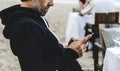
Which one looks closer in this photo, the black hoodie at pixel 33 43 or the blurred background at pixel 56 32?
the black hoodie at pixel 33 43

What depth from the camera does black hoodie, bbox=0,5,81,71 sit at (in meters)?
1.42

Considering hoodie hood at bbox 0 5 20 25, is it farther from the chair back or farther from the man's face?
the chair back

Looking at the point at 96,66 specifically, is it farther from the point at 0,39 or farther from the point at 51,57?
the point at 0,39

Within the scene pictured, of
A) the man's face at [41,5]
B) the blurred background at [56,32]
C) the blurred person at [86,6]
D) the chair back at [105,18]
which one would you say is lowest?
the blurred background at [56,32]

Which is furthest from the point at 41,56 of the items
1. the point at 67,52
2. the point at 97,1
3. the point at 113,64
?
the point at 97,1

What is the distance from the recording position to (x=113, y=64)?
292 centimetres

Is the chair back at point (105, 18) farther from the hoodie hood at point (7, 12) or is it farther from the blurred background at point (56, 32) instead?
the hoodie hood at point (7, 12)

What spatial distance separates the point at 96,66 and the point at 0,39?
3492 mm

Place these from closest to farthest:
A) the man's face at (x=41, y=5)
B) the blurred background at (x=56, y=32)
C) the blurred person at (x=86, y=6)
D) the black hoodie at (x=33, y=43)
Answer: the black hoodie at (x=33, y=43), the man's face at (x=41, y=5), the blurred background at (x=56, y=32), the blurred person at (x=86, y=6)

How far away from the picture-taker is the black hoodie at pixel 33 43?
142 centimetres

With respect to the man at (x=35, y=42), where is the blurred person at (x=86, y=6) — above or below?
below

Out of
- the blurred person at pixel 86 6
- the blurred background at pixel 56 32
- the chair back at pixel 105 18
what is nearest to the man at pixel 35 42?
the chair back at pixel 105 18

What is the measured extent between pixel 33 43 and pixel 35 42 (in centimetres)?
1

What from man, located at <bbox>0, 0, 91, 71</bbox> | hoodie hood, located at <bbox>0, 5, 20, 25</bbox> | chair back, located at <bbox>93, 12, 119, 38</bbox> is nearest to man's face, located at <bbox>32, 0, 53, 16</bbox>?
man, located at <bbox>0, 0, 91, 71</bbox>
